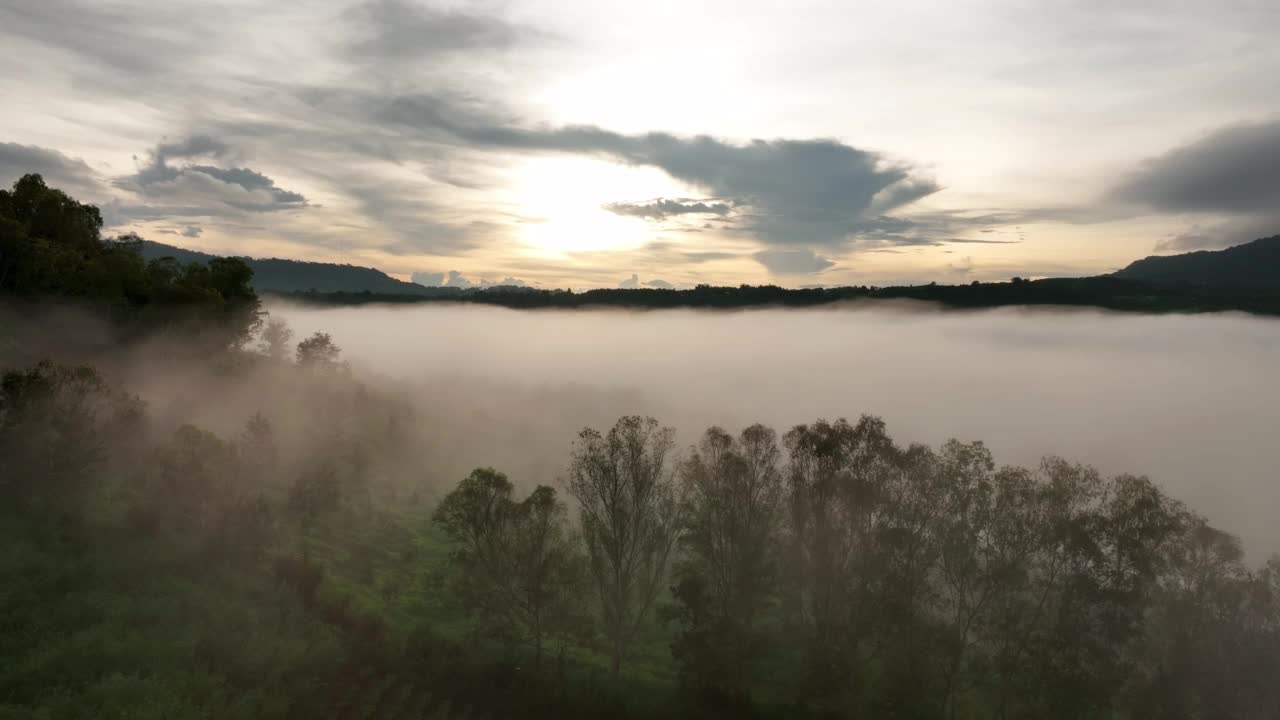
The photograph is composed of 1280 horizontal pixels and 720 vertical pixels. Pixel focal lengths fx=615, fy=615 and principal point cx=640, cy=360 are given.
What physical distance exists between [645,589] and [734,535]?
806 inches

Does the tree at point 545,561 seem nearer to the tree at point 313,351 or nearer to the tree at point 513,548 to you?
the tree at point 513,548

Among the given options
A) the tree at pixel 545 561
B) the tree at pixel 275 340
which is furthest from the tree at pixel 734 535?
the tree at pixel 275 340

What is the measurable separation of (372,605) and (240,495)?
979 inches

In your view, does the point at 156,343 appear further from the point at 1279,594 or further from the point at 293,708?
the point at 1279,594

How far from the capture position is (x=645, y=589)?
3639 inches

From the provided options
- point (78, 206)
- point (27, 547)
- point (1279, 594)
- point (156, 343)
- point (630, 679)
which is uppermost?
point (78, 206)

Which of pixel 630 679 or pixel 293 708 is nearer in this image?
pixel 293 708

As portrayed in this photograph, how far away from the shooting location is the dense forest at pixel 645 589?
63.4m

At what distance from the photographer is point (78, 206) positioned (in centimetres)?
11662

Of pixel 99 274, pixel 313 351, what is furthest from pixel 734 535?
pixel 313 351

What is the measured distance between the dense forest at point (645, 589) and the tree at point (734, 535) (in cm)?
39

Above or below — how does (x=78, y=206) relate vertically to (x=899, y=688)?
above

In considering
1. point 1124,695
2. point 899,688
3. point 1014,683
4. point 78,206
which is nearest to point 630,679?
point 899,688

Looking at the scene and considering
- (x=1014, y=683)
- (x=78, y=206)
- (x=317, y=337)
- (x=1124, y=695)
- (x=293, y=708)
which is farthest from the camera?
(x=317, y=337)
